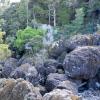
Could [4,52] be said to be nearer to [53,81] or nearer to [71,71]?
[71,71]

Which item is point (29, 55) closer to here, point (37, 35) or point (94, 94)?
point (37, 35)

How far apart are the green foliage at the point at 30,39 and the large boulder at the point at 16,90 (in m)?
19.1

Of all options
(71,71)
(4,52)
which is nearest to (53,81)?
(71,71)

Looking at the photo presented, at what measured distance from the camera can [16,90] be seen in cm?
1243

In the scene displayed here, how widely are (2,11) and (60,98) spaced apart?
1463 inches

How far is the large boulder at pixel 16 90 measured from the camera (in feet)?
39.4

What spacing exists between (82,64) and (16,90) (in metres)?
12.4

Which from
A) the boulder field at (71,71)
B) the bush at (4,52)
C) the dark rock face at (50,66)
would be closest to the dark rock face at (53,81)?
the boulder field at (71,71)

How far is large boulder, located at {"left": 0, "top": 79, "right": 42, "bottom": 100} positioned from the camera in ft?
39.4

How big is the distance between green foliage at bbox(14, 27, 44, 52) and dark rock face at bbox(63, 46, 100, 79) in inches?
319

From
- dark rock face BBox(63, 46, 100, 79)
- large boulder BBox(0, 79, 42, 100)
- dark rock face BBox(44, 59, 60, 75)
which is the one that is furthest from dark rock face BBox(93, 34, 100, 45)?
large boulder BBox(0, 79, 42, 100)

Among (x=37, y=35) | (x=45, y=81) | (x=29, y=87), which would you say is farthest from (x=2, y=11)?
(x=29, y=87)

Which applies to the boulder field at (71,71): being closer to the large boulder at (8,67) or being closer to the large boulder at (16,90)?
the large boulder at (8,67)

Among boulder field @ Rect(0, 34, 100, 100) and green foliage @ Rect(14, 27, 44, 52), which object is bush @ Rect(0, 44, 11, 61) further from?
green foliage @ Rect(14, 27, 44, 52)
